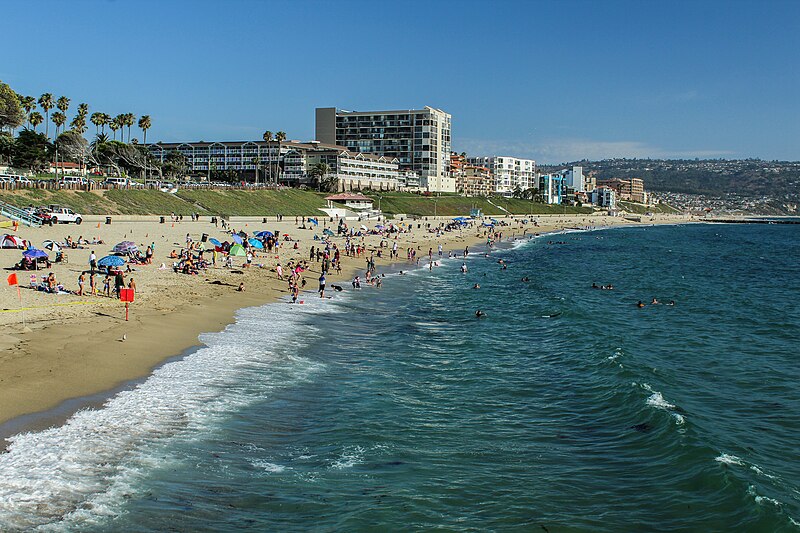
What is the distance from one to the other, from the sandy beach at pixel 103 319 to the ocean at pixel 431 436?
1.30 metres

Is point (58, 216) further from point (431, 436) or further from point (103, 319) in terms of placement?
point (431, 436)

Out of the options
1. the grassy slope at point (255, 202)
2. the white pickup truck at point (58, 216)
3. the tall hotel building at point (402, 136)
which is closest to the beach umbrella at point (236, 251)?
the white pickup truck at point (58, 216)

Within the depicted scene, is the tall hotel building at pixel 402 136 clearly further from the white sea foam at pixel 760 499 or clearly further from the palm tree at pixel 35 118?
the white sea foam at pixel 760 499

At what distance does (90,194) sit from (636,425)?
69.8 metres

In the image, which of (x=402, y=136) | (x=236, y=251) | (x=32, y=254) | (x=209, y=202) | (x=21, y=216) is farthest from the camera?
(x=402, y=136)

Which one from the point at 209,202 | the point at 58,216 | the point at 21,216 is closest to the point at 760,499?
the point at 21,216

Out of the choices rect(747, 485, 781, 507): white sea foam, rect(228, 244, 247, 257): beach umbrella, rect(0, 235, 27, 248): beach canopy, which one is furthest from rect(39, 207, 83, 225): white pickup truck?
rect(747, 485, 781, 507): white sea foam

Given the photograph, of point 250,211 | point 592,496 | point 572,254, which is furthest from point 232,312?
point 250,211

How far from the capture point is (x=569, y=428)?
57.5ft

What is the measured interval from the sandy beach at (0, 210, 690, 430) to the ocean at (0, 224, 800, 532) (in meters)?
1.30

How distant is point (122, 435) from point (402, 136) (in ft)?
590

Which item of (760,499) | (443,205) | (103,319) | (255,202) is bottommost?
(760,499)

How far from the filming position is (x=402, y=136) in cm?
19012

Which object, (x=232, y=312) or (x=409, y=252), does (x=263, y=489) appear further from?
(x=409, y=252)
